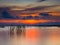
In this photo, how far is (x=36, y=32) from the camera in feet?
9.31

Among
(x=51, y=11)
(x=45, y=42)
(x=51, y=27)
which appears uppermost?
(x=51, y=11)

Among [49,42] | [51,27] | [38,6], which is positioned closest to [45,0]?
[38,6]

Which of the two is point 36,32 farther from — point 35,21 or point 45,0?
point 45,0

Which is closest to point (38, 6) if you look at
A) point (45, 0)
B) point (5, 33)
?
point (45, 0)

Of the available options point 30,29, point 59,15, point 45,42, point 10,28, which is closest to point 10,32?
point 10,28

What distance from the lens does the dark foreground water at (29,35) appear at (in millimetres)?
2826

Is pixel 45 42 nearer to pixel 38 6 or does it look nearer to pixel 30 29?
pixel 30 29

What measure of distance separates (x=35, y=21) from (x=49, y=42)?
0.98ft

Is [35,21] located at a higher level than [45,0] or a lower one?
lower

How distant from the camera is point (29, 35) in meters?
2.85

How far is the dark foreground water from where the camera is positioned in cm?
283

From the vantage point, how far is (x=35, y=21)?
2846 millimetres

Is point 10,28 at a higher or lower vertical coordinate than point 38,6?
lower

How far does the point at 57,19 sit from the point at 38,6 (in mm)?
275
